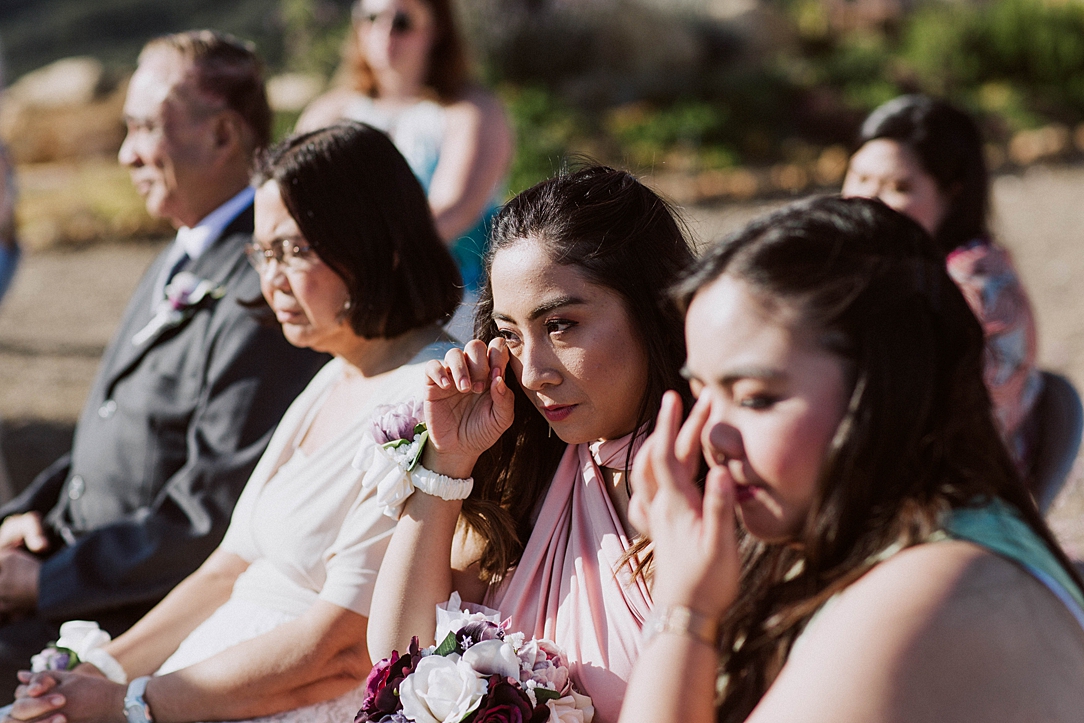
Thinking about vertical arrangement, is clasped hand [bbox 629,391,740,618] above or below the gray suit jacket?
above

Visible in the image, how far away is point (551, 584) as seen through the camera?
220cm

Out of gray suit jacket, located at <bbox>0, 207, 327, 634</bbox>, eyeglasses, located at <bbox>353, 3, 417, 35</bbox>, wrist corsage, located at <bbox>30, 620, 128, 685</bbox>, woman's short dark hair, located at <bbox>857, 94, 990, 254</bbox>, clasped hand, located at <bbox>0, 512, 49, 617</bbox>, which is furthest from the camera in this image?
eyeglasses, located at <bbox>353, 3, 417, 35</bbox>

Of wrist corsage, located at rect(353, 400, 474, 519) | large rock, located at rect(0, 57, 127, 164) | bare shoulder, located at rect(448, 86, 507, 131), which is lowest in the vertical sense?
large rock, located at rect(0, 57, 127, 164)

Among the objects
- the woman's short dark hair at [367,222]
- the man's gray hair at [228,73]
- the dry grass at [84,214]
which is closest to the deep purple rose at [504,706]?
the woman's short dark hair at [367,222]

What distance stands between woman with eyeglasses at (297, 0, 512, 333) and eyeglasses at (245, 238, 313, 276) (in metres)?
1.94

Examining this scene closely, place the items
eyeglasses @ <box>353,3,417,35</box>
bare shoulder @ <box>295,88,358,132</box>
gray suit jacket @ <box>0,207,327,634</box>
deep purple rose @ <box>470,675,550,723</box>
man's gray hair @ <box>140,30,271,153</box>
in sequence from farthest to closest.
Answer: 1. bare shoulder @ <box>295,88,358,132</box>
2. eyeglasses @ <box>353,3,417,35</box>
3. man's gray hair @ <box>140,30,271,153</box>
4. gray suit jacket @ <box>0,207,327,634</box>
5. deep purple rose @ <box>470,675,550,723</box>

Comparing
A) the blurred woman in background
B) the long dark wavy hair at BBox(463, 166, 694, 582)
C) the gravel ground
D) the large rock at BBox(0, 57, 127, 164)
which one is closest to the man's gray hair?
the long dark wavy hair at BBox(463, 166, 694, 582)

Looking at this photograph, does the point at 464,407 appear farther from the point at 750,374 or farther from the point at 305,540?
the point at 750,374

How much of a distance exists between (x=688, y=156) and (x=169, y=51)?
32.8ft

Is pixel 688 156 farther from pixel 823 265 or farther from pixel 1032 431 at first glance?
pixel 823 265

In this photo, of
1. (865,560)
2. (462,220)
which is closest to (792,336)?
(865,560)

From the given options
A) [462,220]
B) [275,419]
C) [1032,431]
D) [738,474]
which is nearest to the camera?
[738,474]

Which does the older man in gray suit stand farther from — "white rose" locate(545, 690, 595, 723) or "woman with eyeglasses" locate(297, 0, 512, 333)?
"white rose" locate(545, 690, 595, 723)

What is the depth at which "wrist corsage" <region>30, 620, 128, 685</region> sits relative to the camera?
2.74 m
